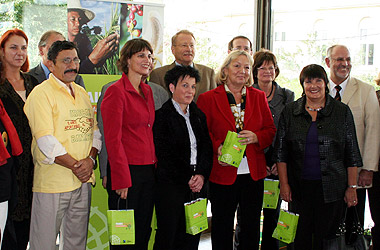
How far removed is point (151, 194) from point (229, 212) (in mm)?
643

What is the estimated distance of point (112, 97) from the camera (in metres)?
2.71

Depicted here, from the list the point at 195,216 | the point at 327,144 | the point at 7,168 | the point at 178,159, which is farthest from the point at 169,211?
the point at 327,144

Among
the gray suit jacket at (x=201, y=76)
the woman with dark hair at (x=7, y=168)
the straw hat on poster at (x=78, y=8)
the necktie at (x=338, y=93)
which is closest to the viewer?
the woman with dark hair at (x=7, y=168)

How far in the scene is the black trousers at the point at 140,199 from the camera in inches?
108

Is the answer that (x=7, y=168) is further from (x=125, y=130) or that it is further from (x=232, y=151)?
(x=232, y=151)

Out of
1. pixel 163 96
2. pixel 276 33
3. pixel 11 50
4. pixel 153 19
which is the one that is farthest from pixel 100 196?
pixel 276 33

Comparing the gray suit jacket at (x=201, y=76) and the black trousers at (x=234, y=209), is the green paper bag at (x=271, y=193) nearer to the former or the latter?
the black trousers at (x=234, y=209)

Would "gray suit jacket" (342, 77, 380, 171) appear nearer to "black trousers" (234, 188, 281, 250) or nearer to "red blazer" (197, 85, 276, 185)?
"red blazer" (197, 85, 276, 185)

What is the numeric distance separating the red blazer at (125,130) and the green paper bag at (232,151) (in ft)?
1.67

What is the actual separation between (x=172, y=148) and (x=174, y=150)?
20 mm

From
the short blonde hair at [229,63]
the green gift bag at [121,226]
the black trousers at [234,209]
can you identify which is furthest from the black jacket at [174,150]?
the short blonde hair at [229,63]

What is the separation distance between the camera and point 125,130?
9.00 ft

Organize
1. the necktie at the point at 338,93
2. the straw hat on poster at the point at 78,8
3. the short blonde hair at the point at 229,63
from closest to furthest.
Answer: the short blonde hair at the point at 229,63 < the necktie at the point at 338,93 < the straw hat on poster at the point at 78,8

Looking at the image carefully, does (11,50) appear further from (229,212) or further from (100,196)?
(229,212)
